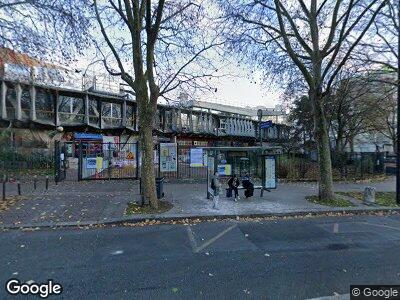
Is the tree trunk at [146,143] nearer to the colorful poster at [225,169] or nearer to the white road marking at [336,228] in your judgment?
the white road marking at [336,228]

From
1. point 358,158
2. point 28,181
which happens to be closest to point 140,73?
point 28,181

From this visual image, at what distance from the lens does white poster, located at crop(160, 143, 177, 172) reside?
1562cm

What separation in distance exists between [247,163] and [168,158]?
165 inches

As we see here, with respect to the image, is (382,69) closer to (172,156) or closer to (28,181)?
(172,156)

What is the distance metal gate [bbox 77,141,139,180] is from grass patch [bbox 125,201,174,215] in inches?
247

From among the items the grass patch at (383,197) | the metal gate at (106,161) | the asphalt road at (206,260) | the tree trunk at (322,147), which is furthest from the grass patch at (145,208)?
the grass patch at (383,197)

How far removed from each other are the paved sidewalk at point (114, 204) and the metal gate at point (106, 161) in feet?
6.42

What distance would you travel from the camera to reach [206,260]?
5.35 metres

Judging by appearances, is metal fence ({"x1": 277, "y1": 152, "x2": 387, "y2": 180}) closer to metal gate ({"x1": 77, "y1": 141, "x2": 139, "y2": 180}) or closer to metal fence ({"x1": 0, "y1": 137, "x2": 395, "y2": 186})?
metal fence ({"x1": 0, "y1": 137, "x2": 395, "y2": 186})

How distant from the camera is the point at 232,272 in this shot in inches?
189

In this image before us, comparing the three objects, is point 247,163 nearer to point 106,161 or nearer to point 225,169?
point 225,169

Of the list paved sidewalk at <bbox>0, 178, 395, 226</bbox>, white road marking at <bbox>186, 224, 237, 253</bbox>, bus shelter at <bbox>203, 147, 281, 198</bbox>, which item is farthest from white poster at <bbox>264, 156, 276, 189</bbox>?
white road marking at <bbox>186, 224, 237, 253</bbox>

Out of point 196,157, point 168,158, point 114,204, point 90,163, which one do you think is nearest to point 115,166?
point 90,163

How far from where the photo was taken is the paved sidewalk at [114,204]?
27.4 ft
